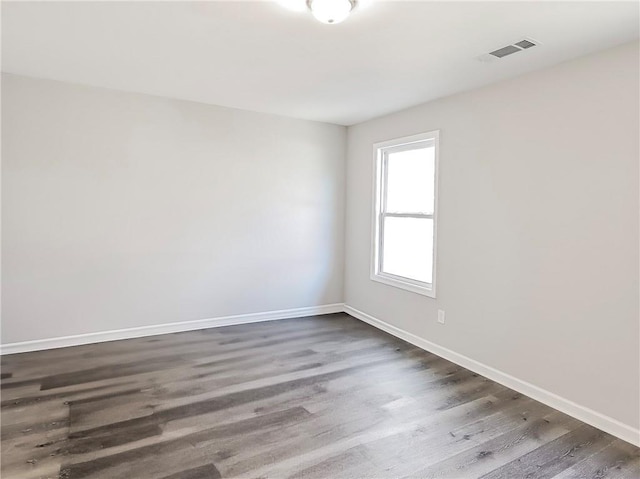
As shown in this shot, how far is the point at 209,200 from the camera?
4324 millimetres

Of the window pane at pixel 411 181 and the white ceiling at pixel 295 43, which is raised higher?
the white ceiling at pixel 295 43

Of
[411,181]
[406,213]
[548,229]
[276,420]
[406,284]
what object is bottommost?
[276,420]

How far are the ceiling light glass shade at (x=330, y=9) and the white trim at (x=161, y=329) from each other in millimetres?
3369

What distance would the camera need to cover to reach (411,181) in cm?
428

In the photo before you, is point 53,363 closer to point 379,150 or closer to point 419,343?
point 419,343

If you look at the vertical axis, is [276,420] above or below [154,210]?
below

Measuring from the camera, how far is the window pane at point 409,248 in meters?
4.05

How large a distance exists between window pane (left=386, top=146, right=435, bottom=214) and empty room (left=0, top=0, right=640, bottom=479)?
0.03 m

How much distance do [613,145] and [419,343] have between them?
2.37 m

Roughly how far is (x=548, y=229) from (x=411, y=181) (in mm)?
1674

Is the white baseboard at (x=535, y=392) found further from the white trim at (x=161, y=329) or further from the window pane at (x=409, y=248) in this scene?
the white trim at (x=161, y=329)

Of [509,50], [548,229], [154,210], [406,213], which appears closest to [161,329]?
[154,210]

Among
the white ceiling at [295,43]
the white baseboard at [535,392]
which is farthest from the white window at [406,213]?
the white ceiling at [295,43]

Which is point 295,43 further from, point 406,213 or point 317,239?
point 317,239
